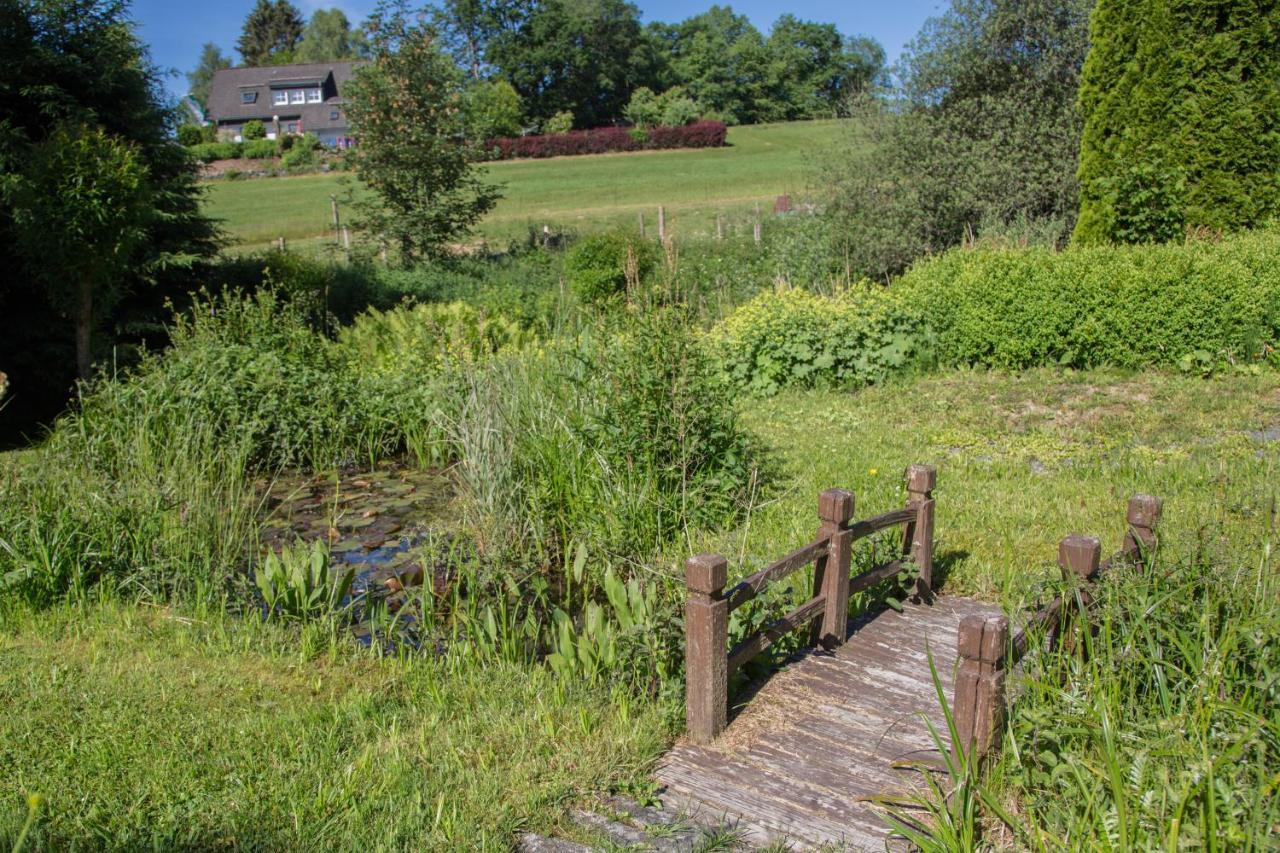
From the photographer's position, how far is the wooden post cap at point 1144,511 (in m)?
A: 3.86

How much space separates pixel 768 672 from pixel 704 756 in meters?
0.69

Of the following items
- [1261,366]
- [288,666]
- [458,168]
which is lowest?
[288,666]

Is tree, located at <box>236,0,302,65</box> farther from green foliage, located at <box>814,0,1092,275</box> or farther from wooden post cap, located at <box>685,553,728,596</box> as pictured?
wooden post cap, located at <box>685,553,728,596</box>

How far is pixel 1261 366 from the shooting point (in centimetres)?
873

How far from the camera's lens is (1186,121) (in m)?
11.1

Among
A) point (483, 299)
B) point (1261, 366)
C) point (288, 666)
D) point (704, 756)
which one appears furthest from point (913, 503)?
point (483, 299)

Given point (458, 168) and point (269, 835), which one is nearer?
point (269, 835)

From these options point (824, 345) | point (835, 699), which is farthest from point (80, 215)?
point (835, 699)

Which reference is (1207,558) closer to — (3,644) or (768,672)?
(768,672)

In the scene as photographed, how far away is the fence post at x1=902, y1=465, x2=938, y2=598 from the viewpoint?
15.5 ft

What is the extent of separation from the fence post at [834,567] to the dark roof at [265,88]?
77.4 metres

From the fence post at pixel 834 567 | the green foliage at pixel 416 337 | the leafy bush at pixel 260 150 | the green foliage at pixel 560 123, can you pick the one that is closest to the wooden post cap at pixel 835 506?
the fence post at pixel 834 567

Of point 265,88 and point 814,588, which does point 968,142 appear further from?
point 265,88

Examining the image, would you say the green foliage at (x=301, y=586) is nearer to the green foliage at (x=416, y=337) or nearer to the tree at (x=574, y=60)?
the green foliage at (x=416, y=337)
